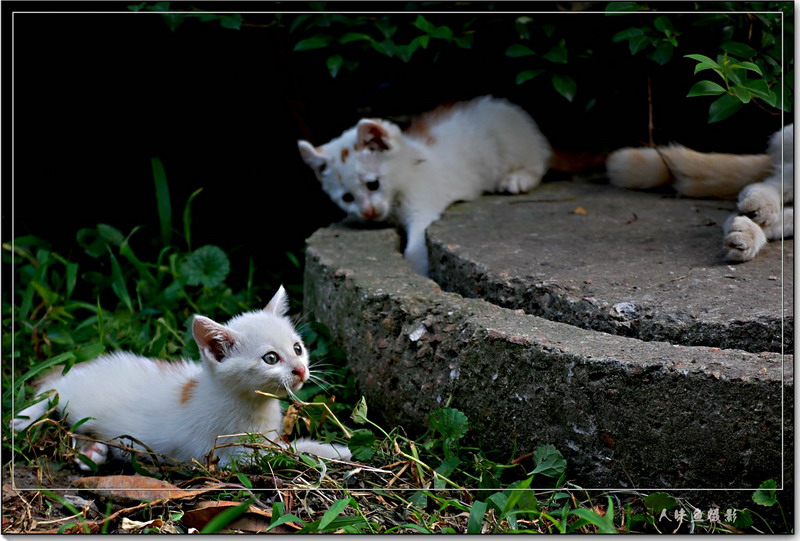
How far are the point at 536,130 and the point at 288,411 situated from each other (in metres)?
1.51

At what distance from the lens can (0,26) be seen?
193 cm

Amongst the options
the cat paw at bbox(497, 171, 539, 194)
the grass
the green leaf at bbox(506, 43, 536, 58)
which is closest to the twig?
the grass

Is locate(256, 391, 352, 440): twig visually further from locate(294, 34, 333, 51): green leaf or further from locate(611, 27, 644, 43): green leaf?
locate(611, 27, 644, 43): green leaf

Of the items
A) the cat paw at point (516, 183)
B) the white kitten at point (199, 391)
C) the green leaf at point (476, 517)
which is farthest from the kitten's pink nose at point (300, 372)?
the cat paw at point (516, 183)

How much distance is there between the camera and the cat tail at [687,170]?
2494 millimetres

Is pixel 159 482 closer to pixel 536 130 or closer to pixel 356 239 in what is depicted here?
pixel 356 239

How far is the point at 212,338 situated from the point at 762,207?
139 cm

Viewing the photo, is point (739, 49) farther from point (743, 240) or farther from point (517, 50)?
point (517, 50)

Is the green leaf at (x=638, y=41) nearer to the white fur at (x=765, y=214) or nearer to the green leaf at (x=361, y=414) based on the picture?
the white fur at (x=765, y=214)

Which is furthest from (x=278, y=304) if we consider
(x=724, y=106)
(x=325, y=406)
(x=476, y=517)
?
(x=724, y=106)

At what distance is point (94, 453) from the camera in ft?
6.40

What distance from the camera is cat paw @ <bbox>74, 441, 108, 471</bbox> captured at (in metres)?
1.93

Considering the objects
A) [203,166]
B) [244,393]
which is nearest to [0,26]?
[203,166]

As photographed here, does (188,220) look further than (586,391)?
Yes
